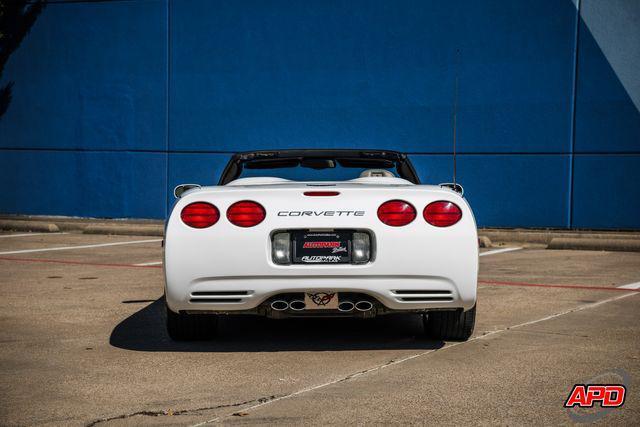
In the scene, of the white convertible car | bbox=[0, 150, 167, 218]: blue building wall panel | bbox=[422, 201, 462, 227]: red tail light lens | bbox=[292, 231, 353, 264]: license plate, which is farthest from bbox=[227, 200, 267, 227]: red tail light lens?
bbox=[0, 150, 167, 218]: blue building wall panel

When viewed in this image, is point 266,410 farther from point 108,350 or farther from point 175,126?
point 175,126

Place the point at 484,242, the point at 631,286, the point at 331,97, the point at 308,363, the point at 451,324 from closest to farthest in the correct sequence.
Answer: the point at 308,363 < the point at 451,324 < the point at 631,286 < the point at 484,242 < the point at 331,97

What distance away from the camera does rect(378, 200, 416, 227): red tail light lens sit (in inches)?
212

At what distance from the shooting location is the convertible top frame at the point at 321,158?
6684 mm

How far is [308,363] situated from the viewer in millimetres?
5309

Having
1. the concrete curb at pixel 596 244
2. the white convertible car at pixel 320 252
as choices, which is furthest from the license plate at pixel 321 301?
the concrete curb at pixel 596 244

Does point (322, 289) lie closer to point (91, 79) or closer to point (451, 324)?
point (451, 324)

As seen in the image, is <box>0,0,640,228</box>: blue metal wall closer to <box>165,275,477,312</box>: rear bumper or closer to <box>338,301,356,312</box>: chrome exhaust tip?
<box>165,275,477,312</box>: rear bumper

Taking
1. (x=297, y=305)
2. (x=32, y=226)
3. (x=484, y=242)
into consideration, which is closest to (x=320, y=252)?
(x=297, y=305)

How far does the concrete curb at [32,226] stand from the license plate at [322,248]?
1245 centimetres

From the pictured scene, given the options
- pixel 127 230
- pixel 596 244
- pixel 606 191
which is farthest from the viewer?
pixel 127 230

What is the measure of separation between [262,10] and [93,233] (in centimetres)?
499

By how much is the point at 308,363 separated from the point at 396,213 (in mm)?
1002

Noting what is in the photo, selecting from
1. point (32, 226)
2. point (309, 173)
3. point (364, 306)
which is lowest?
point (32, 226)
